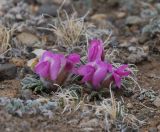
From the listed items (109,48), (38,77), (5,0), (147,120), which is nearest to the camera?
(147,120)

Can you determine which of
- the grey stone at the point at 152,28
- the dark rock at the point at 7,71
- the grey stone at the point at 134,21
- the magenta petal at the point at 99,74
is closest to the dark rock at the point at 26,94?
the dark rock at the point at 7,71

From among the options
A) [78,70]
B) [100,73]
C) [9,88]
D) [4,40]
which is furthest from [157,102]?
[4,40]

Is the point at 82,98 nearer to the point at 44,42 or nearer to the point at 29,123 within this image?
the point at 29,123

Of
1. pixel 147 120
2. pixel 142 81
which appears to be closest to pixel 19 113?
pixel 147 120

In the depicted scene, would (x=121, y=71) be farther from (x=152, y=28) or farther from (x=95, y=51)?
(x=152, y=28)

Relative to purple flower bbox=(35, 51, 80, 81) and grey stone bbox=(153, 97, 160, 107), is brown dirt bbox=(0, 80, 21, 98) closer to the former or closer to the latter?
purple flower bbox=(35, 51, 80, 81)

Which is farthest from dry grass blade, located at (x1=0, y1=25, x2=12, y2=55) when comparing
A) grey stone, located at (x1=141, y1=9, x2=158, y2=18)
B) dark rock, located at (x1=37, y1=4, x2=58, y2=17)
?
grey stone, located at (x1=141, y1=9, x2=158, y2=18)
